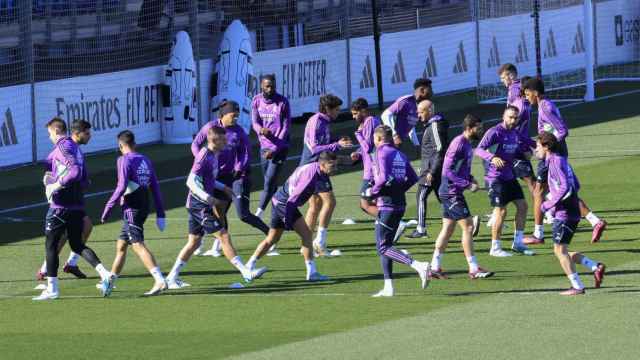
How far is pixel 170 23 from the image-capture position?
1394 inches

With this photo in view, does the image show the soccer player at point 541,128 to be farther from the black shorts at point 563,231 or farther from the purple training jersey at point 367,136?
the black shorts at point 563,231

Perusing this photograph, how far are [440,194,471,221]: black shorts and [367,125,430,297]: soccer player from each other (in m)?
1.06

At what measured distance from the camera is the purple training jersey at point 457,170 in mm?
18016

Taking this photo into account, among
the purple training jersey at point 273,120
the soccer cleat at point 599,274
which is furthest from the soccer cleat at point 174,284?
the soccer cleat at point 599,274

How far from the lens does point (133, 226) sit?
57.1 feet

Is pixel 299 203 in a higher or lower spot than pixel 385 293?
higher

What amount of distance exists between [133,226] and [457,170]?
12.6 feet

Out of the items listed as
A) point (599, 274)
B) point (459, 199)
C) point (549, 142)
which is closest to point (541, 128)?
point (459, 199)

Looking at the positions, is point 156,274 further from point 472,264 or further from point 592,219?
point 592,219

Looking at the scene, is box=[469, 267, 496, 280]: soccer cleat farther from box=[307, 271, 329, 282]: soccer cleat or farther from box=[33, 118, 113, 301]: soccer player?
box=[33, 118, 113, 301]: soccer player

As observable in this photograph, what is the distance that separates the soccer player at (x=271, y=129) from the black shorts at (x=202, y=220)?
3.60m

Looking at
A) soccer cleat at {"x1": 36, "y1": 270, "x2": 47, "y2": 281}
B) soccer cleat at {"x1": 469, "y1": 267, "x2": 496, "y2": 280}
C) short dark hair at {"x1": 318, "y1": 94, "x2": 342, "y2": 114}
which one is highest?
short dark hair at {"x1": 318, "y1": 94, "x2": 342, "y2": 114}

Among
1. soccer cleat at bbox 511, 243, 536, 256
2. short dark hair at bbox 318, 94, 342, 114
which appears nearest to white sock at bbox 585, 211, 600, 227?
soccer cleat at bbox 511, 243, 536, 256

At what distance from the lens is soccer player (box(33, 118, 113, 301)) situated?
17.2 meters
